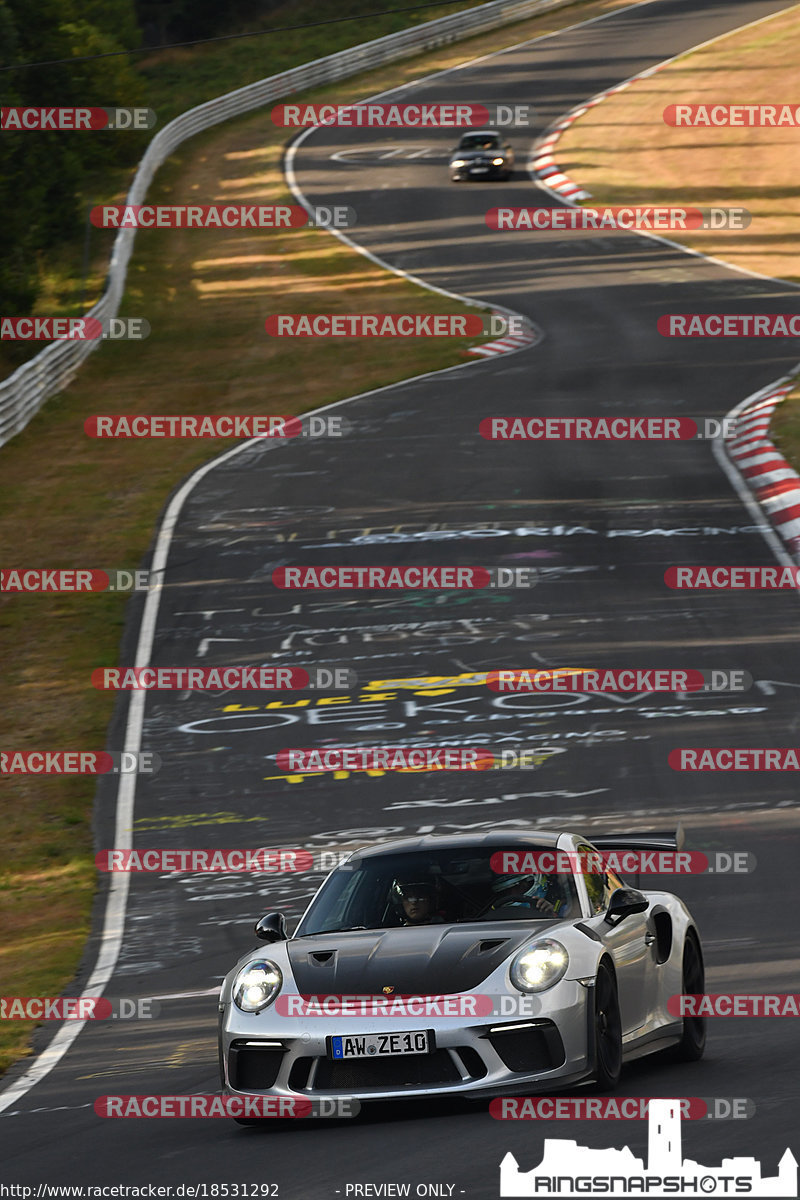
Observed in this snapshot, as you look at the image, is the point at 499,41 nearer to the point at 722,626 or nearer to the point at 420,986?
the point at 722,626

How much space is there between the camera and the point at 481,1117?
7293 mm

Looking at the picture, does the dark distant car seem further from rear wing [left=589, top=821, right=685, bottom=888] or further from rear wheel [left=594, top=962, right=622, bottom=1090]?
rear wheel [left=594, top=962, right=622, bottom=1090]

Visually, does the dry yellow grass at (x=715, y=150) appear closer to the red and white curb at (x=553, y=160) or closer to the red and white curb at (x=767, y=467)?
the red and white curb at (x=553, y=160)

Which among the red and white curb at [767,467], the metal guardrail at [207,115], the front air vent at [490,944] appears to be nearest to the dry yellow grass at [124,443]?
the metal guardrail at [207,115]

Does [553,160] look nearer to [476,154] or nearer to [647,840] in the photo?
[476,154]

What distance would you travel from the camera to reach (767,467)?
24.6 metres

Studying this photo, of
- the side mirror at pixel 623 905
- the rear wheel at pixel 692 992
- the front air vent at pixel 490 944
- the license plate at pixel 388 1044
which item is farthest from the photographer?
the rear wheel at pixel 692 992

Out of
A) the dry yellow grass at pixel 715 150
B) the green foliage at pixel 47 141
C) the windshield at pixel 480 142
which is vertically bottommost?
the dry yellow grass at pixel 715 150

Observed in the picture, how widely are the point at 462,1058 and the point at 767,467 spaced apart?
18.3 metres

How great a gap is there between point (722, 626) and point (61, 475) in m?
14.1

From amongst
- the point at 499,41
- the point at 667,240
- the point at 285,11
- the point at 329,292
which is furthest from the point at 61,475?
the point at 285,11

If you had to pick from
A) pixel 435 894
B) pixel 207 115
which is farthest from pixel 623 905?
pixel 207 115

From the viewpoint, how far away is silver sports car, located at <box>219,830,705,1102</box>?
732 centimetres

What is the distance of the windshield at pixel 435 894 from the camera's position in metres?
8.23
